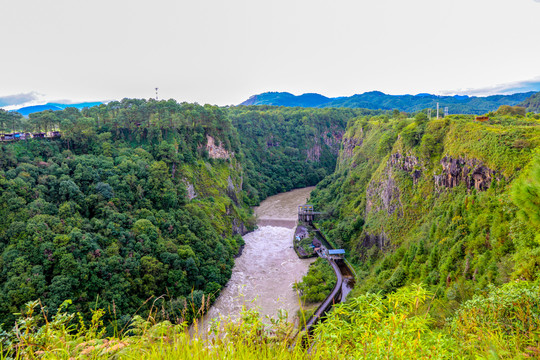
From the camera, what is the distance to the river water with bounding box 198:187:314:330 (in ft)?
91.9

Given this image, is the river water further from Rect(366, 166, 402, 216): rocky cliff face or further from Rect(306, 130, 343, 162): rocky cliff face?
Rect(306, 130, 343, 162): rocky cliff face

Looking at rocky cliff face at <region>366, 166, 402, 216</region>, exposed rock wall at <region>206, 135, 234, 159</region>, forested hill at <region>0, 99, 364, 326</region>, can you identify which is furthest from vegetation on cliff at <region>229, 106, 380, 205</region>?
rocky cliff face at <region>366, 166, 402, 216</region>

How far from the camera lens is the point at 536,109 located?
7419cm

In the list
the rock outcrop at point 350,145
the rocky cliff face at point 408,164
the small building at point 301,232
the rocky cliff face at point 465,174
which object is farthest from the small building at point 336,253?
the rock outcrop at point 350,145

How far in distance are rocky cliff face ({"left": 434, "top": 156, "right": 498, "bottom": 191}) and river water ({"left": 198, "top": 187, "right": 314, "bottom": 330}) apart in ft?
48.5

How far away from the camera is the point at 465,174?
22812mm

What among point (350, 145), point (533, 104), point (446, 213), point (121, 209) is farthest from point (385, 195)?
point (533, 104)

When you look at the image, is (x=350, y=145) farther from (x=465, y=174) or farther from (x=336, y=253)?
(x=465, y=174)

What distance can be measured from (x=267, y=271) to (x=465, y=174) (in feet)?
73.3

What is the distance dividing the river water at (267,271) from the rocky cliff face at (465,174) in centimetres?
1479

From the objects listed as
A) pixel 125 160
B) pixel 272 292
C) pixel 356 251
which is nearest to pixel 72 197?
pixel 125 160

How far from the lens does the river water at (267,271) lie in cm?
2800

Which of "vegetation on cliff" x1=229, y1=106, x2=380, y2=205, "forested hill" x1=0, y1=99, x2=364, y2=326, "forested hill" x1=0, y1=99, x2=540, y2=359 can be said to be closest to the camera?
"forested hill" x1=0, y1=99, x2=540, y2=359

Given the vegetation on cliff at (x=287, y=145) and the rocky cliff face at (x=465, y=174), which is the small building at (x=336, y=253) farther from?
the vegetation on cliff at (x=287, y=145)
